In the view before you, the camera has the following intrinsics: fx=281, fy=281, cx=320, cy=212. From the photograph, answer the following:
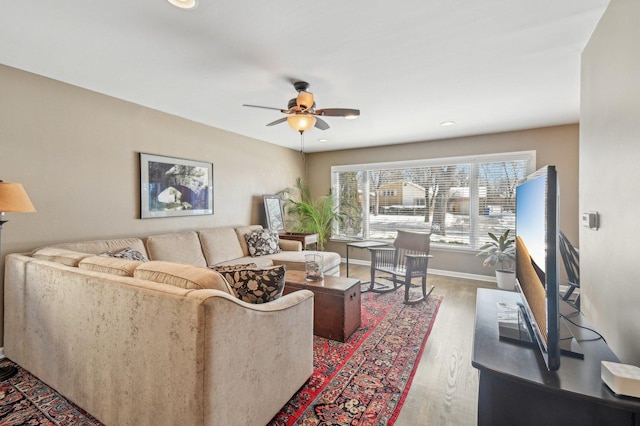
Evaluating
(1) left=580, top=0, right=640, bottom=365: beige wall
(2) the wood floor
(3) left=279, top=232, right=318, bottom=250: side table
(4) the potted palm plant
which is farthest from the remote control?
(3) left=279, top=232, right=318, bottom=250: side table

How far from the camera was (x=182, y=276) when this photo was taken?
1428mm

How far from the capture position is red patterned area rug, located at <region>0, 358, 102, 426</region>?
1.69 meters

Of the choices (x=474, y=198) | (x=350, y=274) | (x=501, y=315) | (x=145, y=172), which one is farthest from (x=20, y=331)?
(x=474, y=198)

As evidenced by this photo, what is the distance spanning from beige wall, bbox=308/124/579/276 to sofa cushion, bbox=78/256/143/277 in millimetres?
4636

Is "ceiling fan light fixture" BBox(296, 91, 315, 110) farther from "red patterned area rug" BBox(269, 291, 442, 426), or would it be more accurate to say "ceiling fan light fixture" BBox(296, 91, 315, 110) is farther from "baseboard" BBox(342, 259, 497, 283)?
"baseboard" BBox(342, 259, 497, 283)

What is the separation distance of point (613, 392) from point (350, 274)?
4153 mm

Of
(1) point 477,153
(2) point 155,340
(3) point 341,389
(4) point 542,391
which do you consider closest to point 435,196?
(1) point 477,153

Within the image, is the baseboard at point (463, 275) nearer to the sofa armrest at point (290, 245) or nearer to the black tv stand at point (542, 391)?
the sofa armrest at point (290, 245)

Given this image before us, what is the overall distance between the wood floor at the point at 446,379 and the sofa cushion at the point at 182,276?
4.46 feet

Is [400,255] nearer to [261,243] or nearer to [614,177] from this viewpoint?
[261,243]

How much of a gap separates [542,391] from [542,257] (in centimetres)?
49

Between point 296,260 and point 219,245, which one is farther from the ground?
point 219,245

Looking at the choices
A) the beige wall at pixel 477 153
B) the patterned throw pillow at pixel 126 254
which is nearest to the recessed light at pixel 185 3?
the patterned throw pillow at pixel 126 254

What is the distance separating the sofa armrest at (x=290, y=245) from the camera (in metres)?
4.60
